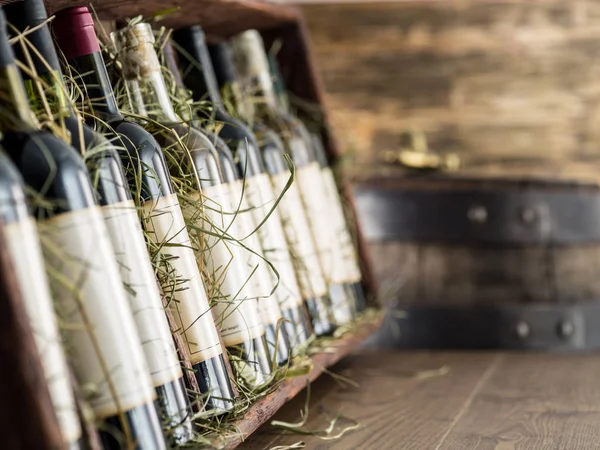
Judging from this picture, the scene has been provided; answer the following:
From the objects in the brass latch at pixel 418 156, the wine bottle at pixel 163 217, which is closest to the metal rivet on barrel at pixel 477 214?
the brass latch at pixel 418 156

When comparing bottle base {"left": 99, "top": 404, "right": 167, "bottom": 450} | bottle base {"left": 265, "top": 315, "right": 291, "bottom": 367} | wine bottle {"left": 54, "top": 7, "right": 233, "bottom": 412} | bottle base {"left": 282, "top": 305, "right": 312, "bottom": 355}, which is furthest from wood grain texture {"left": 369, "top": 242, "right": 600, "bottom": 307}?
bottle base {"left": 99, "top": 404, "right": 167, "bottom": 450}

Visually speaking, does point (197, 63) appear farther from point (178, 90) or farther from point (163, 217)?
point (163, 217)

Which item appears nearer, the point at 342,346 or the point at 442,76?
the point at 342,346

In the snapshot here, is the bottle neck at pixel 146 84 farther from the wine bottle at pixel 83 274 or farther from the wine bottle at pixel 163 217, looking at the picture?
the wine bottle at pixel 83 274

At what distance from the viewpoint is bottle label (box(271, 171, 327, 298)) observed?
1228 mm

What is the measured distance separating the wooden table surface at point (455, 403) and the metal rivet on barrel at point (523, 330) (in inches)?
1.5

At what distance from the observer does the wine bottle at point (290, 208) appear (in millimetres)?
1225

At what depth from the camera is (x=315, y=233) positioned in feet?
4.38

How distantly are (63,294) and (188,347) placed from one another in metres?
0.21

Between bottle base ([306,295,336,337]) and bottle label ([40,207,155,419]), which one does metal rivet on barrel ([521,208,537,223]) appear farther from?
bottle label ([40,207,155,419])

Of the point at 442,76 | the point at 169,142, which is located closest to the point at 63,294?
the point at 169,142

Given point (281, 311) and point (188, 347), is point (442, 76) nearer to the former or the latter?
point (281, 311)

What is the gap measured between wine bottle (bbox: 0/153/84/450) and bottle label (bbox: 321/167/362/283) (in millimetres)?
757

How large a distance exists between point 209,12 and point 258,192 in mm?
294
